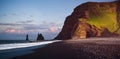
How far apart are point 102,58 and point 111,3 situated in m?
12.4

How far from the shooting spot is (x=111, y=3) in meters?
17.5

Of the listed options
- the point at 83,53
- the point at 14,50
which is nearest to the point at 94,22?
the point at 14,50

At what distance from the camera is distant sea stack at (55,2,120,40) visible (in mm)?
16578

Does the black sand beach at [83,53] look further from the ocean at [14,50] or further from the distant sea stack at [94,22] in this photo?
the distant sea stack at [94,22]

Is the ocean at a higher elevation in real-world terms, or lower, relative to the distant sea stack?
lower

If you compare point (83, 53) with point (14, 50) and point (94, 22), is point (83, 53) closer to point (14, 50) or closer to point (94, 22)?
point (14, 50)

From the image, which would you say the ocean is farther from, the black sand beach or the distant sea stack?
the distant sea stack

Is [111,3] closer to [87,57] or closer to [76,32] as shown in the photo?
[76,32]

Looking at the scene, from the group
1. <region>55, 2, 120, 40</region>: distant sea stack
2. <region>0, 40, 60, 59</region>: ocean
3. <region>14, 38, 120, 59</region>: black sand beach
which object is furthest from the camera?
<region>55, 2, 120, 40</region>: distant sea stack

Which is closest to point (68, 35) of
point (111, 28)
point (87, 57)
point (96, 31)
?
point (96, 31)

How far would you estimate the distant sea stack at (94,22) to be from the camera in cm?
1658

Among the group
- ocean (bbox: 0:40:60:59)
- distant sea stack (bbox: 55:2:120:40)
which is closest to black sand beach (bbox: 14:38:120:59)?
ocean (bbox: 0:40:60:59)

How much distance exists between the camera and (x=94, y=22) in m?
17.2

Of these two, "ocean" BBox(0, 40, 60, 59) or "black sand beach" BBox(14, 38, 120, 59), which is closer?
"black sand beach" BBox(14, 38, 120, 59)
